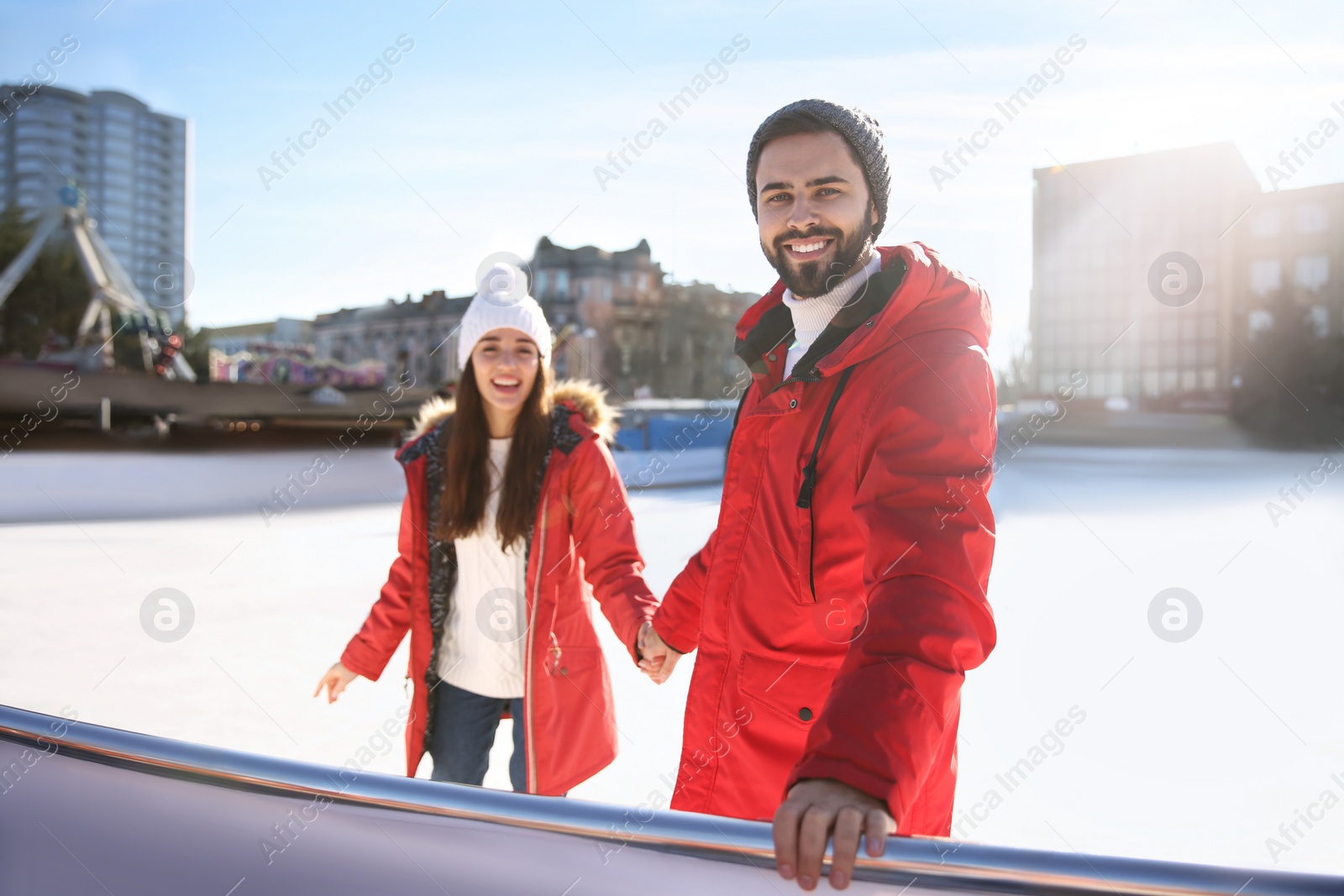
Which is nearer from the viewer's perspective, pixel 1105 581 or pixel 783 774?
pixel 783 774

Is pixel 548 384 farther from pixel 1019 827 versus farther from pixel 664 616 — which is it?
pixel 1019 827

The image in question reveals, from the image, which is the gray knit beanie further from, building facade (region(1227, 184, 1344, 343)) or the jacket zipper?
building facade (region(1227, 184, 1344, 343))

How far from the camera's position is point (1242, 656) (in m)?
4.35

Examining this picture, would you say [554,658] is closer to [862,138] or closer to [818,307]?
[818,307]

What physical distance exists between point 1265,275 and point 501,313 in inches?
2475

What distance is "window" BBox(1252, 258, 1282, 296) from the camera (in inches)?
2032

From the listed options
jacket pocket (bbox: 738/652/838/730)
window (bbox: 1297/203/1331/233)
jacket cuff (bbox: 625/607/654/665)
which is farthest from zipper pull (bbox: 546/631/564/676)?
window (bbox: 1297/203/1331/233)

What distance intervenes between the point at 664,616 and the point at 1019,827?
1592 millimetres

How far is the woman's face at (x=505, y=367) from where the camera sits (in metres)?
2.11

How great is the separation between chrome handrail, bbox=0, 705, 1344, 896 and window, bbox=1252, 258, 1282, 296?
62.2m

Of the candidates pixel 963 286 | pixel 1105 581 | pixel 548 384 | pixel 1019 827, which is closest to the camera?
pixel 963 286

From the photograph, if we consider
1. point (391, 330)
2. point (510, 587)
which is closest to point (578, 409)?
point (510, 587)

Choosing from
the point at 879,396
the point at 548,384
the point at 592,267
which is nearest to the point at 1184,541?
the point at 548,384

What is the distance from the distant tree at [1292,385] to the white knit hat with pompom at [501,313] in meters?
39.1
